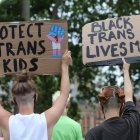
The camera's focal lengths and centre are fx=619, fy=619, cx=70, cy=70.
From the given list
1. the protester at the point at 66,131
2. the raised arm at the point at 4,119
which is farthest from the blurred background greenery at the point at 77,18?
the raised arm at the point at 4,119

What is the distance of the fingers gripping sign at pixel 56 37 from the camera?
5352 mm

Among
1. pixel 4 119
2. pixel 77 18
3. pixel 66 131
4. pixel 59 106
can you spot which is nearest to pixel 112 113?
pixel 59 106


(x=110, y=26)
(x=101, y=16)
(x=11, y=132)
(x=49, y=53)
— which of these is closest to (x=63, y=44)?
(x=49, y=53)

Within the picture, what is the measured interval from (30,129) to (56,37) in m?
1.02

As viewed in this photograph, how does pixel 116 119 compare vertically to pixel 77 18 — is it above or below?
below

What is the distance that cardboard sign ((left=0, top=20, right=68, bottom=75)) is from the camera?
17.6 feet

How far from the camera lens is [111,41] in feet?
18.6

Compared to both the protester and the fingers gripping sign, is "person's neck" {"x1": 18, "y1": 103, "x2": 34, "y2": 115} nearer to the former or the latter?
the fingers gripping sign

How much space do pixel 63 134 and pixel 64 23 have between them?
1.36 metres

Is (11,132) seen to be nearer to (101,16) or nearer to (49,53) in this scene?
(49,53)

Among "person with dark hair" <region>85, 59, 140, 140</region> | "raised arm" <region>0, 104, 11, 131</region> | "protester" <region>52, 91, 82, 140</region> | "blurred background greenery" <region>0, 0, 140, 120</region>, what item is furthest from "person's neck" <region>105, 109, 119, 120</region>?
"blurred background greenery" <region>0, 0, 140, 120</region>

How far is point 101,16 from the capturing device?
19.2 m

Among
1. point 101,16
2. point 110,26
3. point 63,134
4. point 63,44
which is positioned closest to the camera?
point 63,44

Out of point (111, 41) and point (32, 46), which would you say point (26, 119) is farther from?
point (111, 41)
